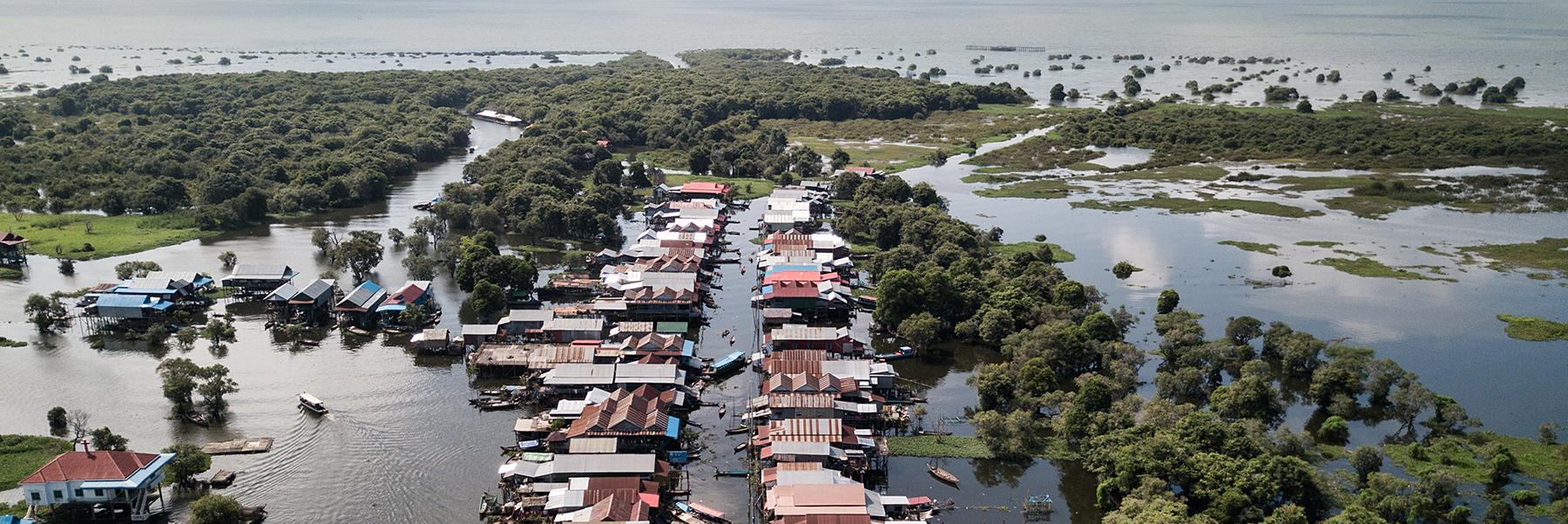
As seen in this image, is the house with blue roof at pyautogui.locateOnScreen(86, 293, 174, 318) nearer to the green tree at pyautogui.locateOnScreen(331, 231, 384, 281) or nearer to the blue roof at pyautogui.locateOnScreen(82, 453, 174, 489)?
the green tree at pyautogui.locateOnScreen(331, 231, 384, 281)

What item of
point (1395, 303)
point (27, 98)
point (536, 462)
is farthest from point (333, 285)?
point (27, 98)

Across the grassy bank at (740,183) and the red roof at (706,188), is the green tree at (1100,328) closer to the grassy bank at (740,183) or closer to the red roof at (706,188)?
the red roof at (706,188)

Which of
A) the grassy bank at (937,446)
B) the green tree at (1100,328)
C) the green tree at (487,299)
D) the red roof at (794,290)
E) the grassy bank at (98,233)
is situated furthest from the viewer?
the grassy bank at (98,233)

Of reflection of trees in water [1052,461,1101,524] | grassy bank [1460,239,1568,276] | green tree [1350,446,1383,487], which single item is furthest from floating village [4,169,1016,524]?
grassy bank [1460,239,1568,276]

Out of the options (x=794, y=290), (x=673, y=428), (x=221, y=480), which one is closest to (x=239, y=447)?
(x=221, y=480)

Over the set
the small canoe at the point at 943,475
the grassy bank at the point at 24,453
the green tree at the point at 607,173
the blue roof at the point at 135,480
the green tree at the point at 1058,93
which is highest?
the green tree at the point at 1058,93

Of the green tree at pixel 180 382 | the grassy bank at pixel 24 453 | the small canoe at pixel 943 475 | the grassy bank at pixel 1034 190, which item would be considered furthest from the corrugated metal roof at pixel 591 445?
the grassy bank at pixel 1034 190

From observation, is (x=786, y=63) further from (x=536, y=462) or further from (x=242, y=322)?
(x=536, y=462)
